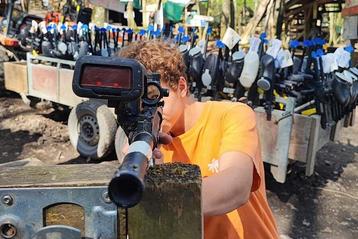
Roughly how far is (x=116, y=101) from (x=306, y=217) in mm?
3759

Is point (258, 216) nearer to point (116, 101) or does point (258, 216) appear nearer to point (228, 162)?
point (228, 162)

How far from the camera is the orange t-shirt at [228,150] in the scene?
1.64 m

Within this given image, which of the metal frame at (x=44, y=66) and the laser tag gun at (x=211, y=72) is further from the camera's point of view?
the metal frame at (x=44, y=66)

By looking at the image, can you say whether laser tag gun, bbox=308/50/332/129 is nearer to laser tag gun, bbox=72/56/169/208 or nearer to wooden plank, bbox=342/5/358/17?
wooden plank, bbox=342/5/358/17

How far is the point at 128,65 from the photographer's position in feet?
2.68

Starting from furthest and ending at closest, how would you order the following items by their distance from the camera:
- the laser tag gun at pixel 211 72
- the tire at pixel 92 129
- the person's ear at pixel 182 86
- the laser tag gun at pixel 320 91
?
the tire at pixel 92 129
the laser tag gun at pixel 211 72
the laser tag gun at pixel 320 91
the person's ear at pixel 182 86

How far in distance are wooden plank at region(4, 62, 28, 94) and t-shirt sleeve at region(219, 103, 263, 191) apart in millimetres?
5496

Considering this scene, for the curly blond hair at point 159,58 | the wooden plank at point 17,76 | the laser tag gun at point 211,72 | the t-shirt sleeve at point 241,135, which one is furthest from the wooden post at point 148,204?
the wooden plank at point 17,76

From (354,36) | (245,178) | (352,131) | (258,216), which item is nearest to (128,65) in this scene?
(245,178)

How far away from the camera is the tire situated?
511cm

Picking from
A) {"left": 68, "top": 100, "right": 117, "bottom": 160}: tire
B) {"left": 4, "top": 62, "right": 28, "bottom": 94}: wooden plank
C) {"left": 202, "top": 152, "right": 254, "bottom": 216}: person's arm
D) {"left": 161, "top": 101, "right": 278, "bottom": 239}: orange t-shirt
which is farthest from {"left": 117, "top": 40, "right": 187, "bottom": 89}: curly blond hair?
{"left": 4, "top": 62, "right": 28, "bottom": 94}: wooden plank

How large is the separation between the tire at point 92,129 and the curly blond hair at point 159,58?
132 inches

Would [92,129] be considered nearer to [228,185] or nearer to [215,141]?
[215,141]

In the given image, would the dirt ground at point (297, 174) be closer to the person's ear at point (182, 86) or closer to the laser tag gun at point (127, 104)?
the person's ear at point (182, 86)
